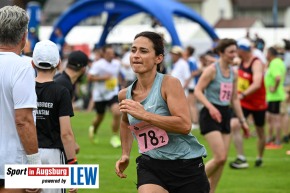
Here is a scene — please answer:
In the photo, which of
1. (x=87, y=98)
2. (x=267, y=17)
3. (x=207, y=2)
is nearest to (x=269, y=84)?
(x=87, y=98)

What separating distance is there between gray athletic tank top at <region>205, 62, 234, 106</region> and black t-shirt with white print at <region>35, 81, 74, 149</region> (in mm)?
4571

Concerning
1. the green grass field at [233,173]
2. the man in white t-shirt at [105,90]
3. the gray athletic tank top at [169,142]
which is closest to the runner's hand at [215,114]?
the green grass field at [233,173]

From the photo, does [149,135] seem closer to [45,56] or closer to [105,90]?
[45,56]

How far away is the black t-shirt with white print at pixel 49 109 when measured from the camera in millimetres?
7508

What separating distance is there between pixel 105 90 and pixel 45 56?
1234 centimetres

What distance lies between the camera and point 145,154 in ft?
24.0

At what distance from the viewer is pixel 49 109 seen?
752cm

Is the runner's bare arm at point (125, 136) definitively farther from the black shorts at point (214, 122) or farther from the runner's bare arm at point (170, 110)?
the black shorts at point (214, 122)

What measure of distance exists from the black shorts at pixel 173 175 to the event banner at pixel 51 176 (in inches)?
53.7

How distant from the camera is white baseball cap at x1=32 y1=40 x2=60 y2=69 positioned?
24.4 ft

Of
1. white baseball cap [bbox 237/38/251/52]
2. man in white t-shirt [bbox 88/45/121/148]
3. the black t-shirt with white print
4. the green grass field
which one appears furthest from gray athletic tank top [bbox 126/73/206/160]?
man in white t-shirt [bbox 88/45/121/148]

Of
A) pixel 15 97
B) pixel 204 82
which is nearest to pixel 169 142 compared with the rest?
pixel 15 97

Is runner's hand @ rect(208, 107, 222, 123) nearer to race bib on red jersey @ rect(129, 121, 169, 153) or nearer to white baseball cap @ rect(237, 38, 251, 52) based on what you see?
white baseball cap @ rect(237, 38, 251, 52)

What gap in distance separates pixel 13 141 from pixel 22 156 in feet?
0.43
